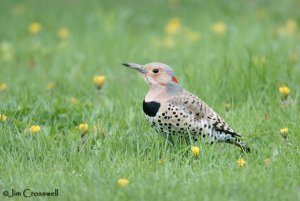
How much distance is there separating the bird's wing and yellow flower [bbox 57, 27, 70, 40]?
171 inches

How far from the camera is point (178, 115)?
566 centimetres

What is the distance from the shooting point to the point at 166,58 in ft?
29.3

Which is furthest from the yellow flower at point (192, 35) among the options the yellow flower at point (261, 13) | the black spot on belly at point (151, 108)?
the black spot on belly at point (151, 108)

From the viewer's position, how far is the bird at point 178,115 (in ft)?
18.6

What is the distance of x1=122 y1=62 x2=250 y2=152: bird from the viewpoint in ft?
18.6

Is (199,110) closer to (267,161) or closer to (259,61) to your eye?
(267,161)

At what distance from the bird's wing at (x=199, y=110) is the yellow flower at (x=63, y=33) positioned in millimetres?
4340

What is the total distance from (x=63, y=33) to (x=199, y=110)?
4505mm

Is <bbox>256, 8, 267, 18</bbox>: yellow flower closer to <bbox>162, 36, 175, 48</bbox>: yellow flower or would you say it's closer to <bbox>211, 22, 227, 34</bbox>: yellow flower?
<bbox>211, 22, 227, 34</bbox>: yellow flower

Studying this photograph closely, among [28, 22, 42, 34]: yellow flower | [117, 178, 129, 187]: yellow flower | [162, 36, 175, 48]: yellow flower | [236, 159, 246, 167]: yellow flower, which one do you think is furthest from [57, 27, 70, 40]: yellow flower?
[117, 178, 129, 187]: yellow flower

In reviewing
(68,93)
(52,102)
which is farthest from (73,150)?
(68,93)

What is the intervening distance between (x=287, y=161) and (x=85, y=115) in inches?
78.2

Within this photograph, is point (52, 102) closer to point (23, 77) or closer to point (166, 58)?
point (23, 77)

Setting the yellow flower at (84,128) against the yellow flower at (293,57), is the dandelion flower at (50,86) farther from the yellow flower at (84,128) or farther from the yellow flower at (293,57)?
the yellow flower at (293,57)
